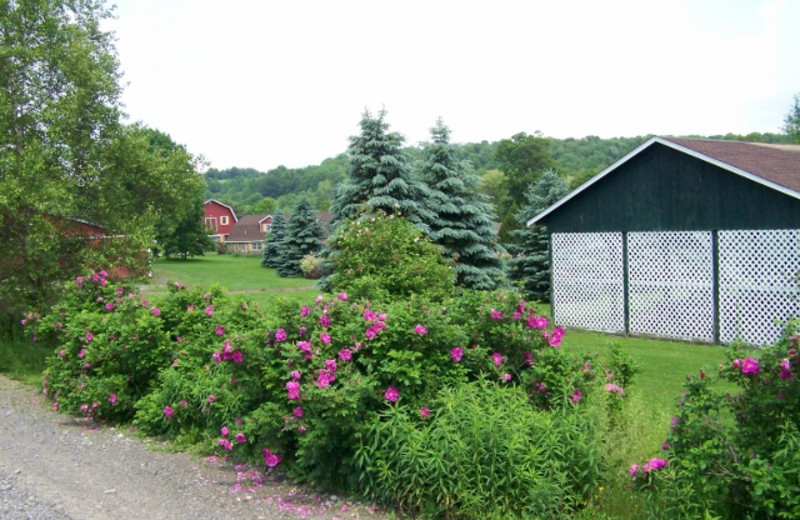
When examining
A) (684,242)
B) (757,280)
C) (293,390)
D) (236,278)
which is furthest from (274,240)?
Answer: (293,390)

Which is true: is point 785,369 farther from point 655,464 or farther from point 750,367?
point 655,464

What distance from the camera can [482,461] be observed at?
4852 millimetres

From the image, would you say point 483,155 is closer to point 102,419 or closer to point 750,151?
point 750,151

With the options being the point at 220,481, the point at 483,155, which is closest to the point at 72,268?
the point at 220,481

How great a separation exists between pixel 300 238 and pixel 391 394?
43815 millimetres

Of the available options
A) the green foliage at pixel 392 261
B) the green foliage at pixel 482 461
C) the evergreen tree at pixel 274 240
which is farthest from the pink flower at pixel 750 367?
the evergreen tree at pixel 274 240

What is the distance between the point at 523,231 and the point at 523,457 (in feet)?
67.8

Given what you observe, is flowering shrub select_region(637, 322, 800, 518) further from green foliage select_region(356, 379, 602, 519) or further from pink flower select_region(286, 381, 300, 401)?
pink flower select_region(286, 381, 300, 401)

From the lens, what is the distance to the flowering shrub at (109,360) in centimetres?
786

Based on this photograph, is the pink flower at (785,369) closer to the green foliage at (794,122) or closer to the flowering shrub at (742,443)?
the flowering shrub at (742,443)

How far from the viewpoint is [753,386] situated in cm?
400

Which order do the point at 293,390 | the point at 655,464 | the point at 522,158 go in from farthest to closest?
the point at 522,158 < the point at 293,390 < the point at 655,464

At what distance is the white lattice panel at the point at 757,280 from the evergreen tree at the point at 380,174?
7469mm

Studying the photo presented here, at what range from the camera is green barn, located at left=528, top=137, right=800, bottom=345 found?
13547 mm
